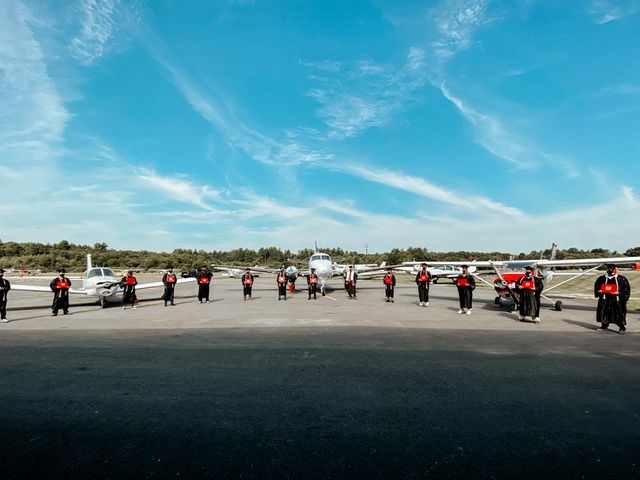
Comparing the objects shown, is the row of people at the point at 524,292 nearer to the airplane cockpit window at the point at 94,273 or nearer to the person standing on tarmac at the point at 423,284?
the person standing on tarmac at the point at 423,284

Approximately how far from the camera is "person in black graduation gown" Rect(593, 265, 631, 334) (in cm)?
1118

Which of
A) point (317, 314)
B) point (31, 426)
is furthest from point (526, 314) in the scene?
point (31, 426)

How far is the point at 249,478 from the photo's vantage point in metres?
3.23

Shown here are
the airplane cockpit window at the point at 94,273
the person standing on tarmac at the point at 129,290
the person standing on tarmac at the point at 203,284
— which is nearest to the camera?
the person standing on tarmac at the point at 129,290

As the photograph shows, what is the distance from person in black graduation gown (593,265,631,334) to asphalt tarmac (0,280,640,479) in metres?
1.71

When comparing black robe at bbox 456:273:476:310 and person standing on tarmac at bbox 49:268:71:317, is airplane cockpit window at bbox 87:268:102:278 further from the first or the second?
black robe at bbox 456:273:476:310

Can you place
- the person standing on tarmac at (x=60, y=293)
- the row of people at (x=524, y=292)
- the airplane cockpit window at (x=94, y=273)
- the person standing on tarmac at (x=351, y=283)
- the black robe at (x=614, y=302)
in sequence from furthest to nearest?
the person standing on tarmac at (x=351, y=283), the airplane cockpit window at (x=94, y=273), the person standing on tarmac at (x=60, y=293), the row of people at (x=524, y=292), the black robe at (x=614, y=302)

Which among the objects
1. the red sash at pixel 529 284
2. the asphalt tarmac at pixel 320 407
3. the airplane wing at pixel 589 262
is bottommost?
the asphalt tarmac at pixel 320 407

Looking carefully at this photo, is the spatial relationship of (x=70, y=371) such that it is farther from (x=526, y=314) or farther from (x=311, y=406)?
(x=526, y=314)

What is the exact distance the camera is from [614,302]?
1144cm

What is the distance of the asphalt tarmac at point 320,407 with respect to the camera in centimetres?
350

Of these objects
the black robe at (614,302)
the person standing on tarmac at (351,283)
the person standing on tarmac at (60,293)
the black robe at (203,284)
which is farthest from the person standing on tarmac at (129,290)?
the black robe at (614,302)

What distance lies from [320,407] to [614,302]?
36.0ft

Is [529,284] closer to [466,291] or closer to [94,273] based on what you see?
[466,291]
